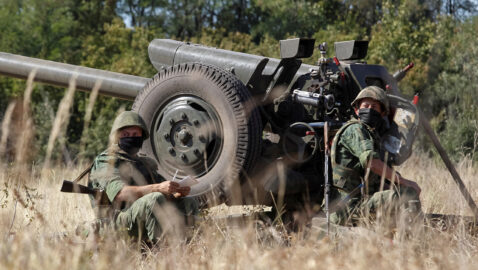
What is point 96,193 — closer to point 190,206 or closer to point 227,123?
point 190,206

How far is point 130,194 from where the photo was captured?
5465mm

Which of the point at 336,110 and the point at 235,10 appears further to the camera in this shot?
the point at 235,10

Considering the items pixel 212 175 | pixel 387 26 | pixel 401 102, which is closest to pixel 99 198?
pixel 212 175

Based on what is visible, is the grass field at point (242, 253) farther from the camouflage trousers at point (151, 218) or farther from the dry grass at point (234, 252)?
the camouflage trousers at point (151, 218)

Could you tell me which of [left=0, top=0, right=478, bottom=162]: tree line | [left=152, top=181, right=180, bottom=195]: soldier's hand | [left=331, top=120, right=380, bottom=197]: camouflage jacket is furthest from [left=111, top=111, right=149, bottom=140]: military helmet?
[left=0, top=0, right=478, bottom=162]: tree line

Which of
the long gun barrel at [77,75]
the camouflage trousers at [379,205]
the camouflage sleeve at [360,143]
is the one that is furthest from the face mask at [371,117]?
the long gun barrel at [77,75]

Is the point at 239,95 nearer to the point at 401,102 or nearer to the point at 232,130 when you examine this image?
the point at 232,130

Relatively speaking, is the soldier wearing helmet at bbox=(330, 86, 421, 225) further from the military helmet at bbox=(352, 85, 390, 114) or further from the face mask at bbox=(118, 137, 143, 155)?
the face mask at bbox=(118, 137, 143, 155)

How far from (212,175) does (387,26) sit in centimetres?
1606

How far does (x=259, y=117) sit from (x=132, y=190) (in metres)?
1.37

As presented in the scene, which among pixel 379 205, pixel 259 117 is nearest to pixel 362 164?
pixel 379 205

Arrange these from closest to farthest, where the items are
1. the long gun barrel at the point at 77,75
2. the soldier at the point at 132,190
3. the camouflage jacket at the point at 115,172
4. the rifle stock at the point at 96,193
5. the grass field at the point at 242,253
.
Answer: the grass field at the point at 242,253, the rifle stock at the point at 96,193, the soldier at the point at 132,190, the camouflage jacket at the point at 115,172, the long gun barrel at the point at 77,75

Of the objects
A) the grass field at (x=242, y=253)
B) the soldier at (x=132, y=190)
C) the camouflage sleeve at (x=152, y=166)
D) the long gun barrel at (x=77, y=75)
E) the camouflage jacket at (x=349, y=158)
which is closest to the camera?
the grass field at (x=242, y=253)

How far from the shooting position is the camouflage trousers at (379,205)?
559 centimetres
